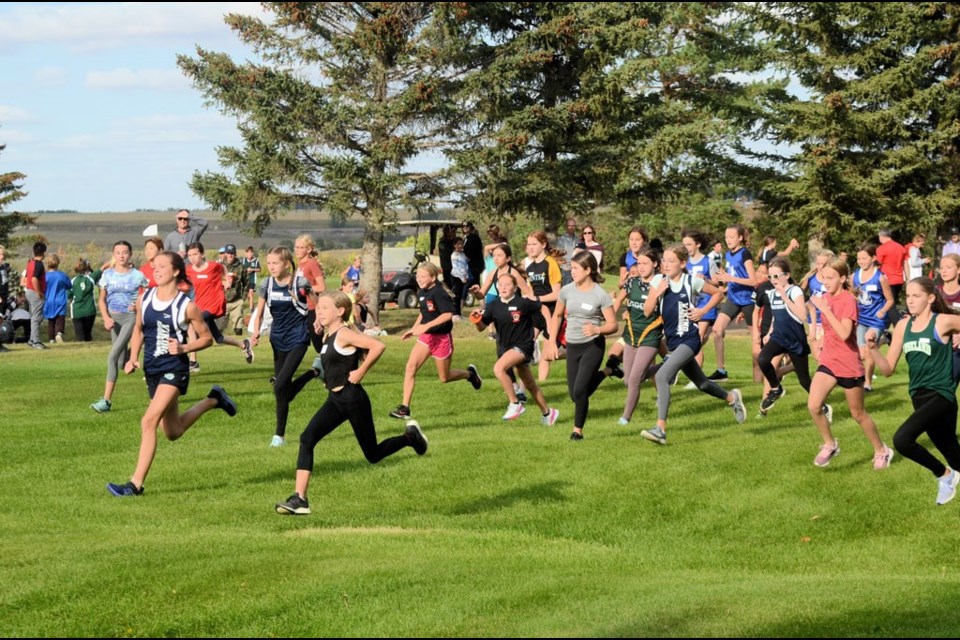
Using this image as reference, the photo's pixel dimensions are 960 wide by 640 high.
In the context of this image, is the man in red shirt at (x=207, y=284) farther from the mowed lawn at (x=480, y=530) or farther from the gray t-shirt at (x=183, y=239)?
the mowed lawn at (x=480, y=530)

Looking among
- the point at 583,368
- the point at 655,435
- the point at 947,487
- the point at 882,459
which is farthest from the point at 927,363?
the point at 583,368

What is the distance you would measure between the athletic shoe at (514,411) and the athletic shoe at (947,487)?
6142 millimetres

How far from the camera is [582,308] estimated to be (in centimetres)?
1478

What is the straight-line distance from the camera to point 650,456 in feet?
46.6

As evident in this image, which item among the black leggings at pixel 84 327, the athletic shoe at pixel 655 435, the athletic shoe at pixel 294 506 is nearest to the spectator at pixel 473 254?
the black leggings at pixel 84 327

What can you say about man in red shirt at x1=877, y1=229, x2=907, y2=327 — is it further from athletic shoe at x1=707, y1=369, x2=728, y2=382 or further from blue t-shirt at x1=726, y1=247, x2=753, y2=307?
blue t-shirt at x1=726, y1=247, x2=753, y2=307

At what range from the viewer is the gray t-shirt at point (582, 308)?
14.7 meters

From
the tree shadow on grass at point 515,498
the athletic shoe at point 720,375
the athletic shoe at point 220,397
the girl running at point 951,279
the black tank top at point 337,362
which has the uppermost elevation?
the girl running at point 951,279

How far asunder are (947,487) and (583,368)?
4.25 meters

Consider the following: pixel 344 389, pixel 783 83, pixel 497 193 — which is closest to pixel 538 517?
pixel 344 389

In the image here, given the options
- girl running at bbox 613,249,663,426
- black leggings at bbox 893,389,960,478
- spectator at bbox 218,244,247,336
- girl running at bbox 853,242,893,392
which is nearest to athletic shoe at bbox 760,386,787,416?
girl running at bbox 613,249,663,426

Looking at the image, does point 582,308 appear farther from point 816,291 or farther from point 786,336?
point 816,291

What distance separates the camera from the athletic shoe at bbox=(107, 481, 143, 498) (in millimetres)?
12102

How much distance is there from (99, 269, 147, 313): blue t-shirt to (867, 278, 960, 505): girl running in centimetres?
1091
